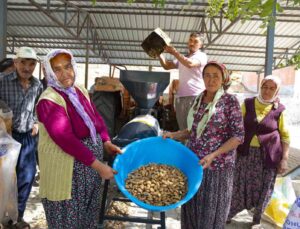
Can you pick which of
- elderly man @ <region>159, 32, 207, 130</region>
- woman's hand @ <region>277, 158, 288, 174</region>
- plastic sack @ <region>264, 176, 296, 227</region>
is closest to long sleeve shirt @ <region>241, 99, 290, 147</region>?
woman's hand @ <region>277, 158, 288, 174</region>

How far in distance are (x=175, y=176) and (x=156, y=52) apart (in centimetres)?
179

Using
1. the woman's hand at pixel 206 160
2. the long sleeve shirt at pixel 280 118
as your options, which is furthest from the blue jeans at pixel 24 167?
the long sleeve shirt at pixel 280 118

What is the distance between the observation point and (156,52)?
11.6ft

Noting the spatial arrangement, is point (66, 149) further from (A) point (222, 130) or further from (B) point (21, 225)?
(B) point (21, 225)

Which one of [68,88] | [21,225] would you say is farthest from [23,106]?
[68,88]

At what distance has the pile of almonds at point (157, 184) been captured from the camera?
6.49 feet

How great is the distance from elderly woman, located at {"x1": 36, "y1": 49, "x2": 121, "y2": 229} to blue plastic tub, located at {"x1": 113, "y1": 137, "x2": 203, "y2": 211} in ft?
0.37

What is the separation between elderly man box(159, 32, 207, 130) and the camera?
3611mm

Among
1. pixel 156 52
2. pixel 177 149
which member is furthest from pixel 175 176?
pixel 156 52

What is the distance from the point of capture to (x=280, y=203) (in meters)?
3.16

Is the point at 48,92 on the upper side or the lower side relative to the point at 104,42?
lower

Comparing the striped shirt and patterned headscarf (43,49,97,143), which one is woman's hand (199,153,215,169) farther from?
the striped shirt

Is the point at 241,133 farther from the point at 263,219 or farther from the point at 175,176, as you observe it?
the point at 263,219

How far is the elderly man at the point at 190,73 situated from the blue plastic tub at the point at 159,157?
1499 millimetres
